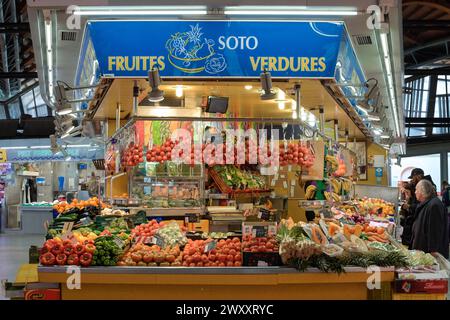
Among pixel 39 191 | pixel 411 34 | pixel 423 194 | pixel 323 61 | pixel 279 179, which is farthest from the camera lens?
pixel 39 191

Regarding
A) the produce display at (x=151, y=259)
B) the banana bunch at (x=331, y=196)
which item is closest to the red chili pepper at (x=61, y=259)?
the produce display at (x=151, y=259)

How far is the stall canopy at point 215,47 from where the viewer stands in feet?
21.7

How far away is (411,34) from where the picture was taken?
17156 mm

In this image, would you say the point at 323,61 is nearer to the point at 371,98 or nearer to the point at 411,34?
the point at 371,98

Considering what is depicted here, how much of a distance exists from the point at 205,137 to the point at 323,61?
2.29m

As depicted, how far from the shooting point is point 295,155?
8.25m

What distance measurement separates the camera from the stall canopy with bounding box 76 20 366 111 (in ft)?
21.7

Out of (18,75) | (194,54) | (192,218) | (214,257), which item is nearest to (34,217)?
(18,75)

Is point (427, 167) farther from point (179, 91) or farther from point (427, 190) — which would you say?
point (179, 91)

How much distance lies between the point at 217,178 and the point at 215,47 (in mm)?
3554

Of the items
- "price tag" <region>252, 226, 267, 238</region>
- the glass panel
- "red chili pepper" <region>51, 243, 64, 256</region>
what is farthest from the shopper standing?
the glass panel

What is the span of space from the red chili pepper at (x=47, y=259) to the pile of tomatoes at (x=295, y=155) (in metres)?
3.72

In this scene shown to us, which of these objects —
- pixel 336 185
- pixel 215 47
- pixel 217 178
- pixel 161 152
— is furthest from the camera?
pixel 336 185
